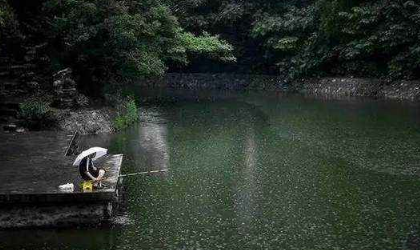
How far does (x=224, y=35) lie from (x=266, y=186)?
35799 mm

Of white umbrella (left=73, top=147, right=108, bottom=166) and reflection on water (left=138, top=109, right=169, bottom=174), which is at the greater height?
white umbrella (left=73, top=147, right=108, bottom=166)

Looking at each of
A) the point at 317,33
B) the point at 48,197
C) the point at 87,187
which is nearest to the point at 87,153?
the point at 87,187

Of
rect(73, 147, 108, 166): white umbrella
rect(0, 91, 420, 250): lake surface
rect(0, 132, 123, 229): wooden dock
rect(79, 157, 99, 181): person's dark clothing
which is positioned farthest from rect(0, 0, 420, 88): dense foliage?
rect(79, 157, 99, 181): person's dark clothing

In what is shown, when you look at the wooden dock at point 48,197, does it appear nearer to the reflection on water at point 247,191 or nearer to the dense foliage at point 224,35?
the reflection on water at point 247,191

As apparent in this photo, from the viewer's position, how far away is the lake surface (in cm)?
1065

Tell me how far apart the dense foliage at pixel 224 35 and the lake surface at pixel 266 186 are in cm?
363

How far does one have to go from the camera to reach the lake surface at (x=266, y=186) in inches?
419

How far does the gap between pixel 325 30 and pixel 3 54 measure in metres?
21.8

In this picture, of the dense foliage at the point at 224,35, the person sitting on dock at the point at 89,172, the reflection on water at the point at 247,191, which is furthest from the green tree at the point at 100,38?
the person sitting on dock at the point at 89,172

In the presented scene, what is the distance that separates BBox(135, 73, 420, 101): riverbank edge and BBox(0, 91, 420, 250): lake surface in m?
7.05

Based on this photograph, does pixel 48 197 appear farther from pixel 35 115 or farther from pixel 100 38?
pixel 100 38

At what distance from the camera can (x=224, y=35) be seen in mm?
49000

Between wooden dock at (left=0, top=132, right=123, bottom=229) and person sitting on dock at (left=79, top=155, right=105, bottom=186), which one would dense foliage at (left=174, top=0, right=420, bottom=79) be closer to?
wooden dock at (left=0, top=132, right=123, bottom=229)

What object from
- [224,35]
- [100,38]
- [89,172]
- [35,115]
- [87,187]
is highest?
[224,35]
